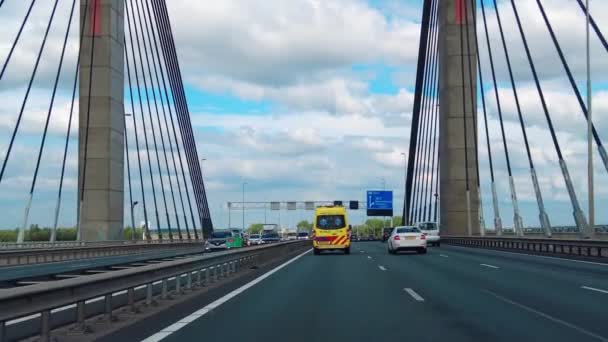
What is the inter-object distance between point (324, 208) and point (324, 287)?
2346cm

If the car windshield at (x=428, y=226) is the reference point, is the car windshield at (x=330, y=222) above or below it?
below

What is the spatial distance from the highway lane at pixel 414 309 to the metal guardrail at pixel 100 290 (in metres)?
1.13

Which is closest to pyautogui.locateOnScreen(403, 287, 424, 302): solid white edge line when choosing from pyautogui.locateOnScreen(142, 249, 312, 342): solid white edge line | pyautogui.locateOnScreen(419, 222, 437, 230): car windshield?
pyautogui.locateOnScreen(142, 249, 312, 342): solid white edge line

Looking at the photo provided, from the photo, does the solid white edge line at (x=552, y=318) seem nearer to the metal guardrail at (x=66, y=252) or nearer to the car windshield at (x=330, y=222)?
the metal guardrail at (x=66, y=252)

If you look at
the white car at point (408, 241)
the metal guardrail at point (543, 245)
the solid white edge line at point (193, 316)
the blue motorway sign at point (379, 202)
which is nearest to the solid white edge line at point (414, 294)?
the solid white edge line at point (193, 316)

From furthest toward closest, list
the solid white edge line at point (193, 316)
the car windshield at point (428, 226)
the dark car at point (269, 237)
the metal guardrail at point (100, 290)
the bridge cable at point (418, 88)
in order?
the dark car at point (269, 237)
the bridge cable at point (418, 88)
the car windshield at point (428, 226)
the solid white edge line at point (193, 316)
the metal guardrail at point (100, 290)

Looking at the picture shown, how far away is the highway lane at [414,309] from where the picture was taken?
10688 mm

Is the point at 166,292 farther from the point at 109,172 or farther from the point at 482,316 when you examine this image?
the point at 109,172

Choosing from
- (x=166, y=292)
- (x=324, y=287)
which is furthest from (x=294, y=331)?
(x=324, y=287)

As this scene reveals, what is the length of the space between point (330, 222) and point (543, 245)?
411 inches

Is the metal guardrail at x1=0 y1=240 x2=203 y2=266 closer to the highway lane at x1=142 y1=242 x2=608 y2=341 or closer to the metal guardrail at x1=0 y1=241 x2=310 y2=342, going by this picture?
the metal guardrail at x1=0 y1=241 x2=310 y2=342

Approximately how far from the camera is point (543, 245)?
39.4 meters

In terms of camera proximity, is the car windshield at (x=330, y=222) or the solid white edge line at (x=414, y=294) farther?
the car windshield at (x=330, y=222)

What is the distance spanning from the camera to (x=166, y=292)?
15867mm
